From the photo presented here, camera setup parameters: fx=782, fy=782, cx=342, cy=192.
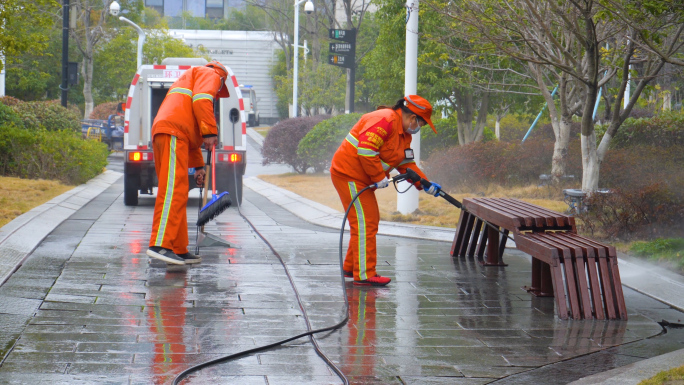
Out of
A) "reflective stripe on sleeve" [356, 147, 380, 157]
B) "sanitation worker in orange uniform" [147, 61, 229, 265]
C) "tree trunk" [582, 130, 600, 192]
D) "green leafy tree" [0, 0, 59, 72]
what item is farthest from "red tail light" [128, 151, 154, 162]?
"reflective stripe on sleeve" [356, 147, 380, 157]

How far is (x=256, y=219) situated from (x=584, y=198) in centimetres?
466

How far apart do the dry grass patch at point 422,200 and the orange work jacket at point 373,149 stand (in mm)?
4580

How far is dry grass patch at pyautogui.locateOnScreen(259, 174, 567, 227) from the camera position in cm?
1170

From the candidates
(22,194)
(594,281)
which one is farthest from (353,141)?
(22,194)

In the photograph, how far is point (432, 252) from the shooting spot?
8656mm

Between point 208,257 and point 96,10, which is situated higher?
point 96,10

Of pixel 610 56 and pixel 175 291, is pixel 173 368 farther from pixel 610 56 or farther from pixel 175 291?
pixel 610 56

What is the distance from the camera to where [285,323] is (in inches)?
210

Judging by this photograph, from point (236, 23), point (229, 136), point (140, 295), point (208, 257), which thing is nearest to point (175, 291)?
point (140, 295)

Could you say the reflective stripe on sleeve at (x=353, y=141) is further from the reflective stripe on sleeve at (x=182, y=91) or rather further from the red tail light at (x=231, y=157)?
the red tail light at (x=231, y=157)

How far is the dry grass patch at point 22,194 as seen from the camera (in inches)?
411

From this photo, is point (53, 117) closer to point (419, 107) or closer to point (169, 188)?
point (169, 188)

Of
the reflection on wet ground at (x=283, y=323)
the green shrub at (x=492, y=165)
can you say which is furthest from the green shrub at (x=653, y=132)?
the reflection on wet ground at (x=283, y=323)

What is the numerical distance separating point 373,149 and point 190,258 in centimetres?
227
